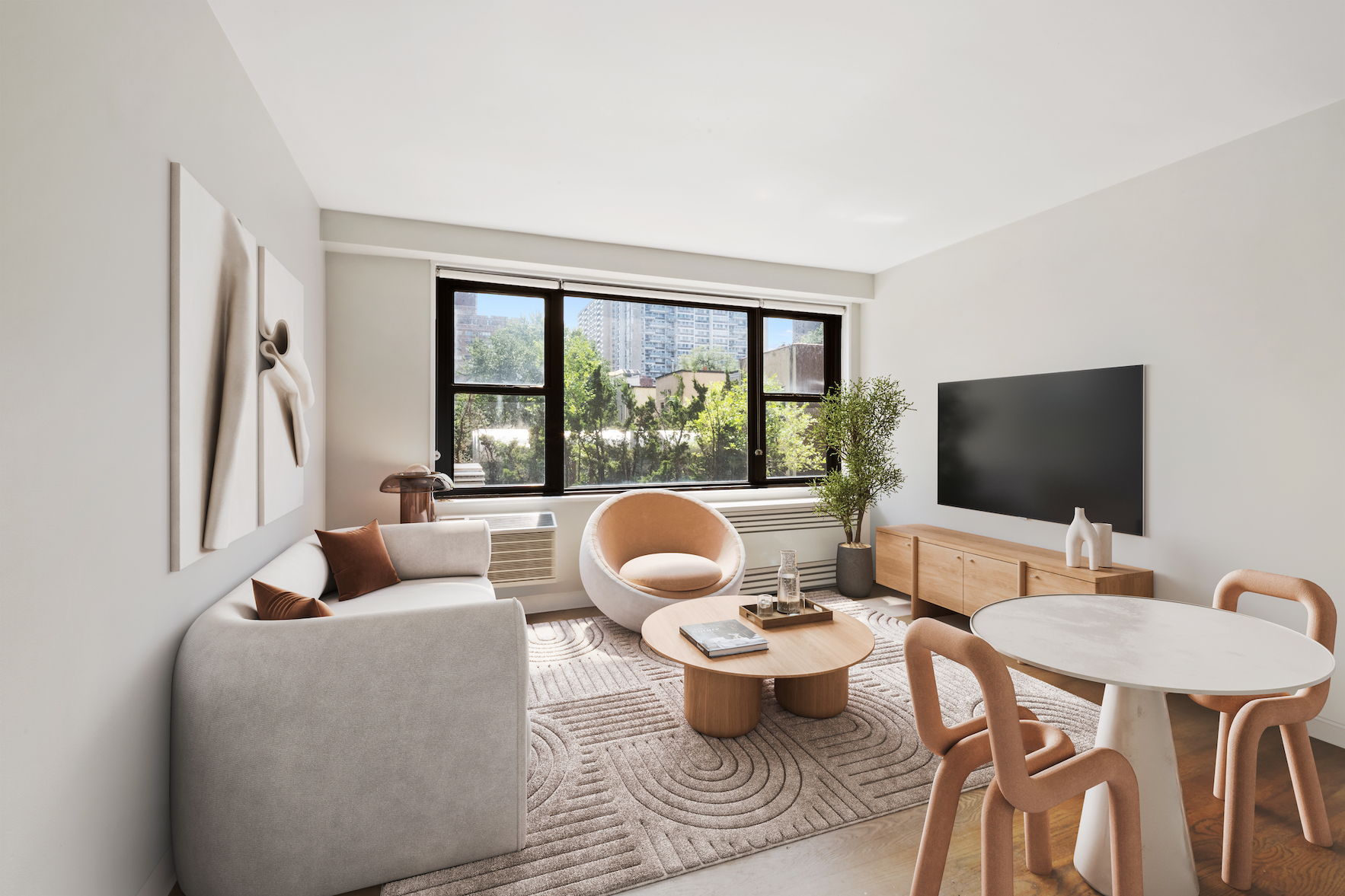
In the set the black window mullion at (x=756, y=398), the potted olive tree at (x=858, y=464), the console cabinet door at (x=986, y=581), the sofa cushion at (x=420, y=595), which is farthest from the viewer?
the black window mullion at (x=756, y=398)

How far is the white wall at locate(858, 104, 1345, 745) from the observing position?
7.95 feet

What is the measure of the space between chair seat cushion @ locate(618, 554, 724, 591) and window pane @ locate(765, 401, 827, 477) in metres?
1.65

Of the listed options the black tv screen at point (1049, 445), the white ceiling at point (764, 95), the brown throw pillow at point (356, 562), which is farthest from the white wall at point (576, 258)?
the brown throw pillow at point (356, 562)

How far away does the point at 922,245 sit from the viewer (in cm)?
420

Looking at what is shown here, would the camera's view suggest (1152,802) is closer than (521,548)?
Yes

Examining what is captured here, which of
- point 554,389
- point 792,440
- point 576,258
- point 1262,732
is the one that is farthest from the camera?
point 792,440

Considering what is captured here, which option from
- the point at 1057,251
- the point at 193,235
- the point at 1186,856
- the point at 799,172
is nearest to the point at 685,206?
the point at 799,172

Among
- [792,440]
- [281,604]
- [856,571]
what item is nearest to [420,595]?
[281,604]

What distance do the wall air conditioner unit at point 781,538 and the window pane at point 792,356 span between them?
99cm

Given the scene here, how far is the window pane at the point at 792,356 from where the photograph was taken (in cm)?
503

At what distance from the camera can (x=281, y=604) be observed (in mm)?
1792

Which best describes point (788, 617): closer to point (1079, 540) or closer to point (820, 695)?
point (820, 695)

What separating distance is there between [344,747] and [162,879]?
597 mm

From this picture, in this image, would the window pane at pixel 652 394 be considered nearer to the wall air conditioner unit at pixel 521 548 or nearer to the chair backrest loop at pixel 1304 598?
the wall air conditioner unit at pixel 521 548
